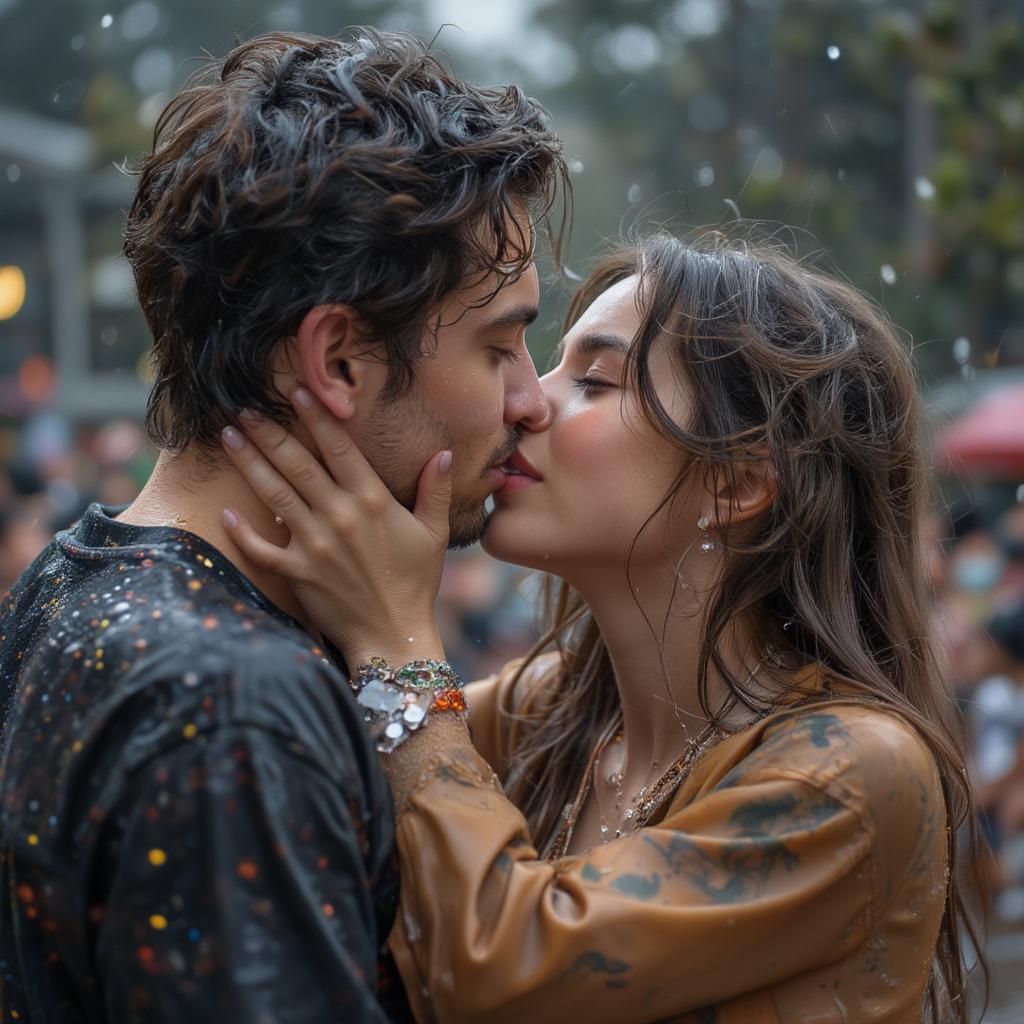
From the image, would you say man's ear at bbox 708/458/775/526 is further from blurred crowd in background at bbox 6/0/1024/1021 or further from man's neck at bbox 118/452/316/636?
man's neck at bbox 118/452/316/636

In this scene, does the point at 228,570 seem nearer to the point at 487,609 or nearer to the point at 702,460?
the point at 702,460

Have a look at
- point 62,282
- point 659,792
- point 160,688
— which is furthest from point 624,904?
point 62,282

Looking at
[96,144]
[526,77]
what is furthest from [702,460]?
[526,77]

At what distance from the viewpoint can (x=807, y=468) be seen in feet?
8.63

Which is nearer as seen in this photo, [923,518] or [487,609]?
[923,518]

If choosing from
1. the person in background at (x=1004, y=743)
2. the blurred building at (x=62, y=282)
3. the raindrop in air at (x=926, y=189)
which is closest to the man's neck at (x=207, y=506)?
the person in background at (x=1004, y=743)

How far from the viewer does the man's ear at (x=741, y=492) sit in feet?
8.64

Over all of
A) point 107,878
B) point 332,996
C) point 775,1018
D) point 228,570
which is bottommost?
point 775,1018

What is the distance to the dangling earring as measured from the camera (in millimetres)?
2674

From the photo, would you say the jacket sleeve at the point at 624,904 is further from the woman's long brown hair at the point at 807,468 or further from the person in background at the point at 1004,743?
the person in background at the point at 1004,743

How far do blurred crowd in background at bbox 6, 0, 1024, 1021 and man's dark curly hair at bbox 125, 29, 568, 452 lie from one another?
933mm

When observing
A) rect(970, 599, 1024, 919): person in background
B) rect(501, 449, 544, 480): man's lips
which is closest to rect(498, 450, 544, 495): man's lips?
rect(501, 449, 544, 480): man's lips

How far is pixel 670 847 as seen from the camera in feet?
6.91

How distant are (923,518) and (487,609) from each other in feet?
18.7
